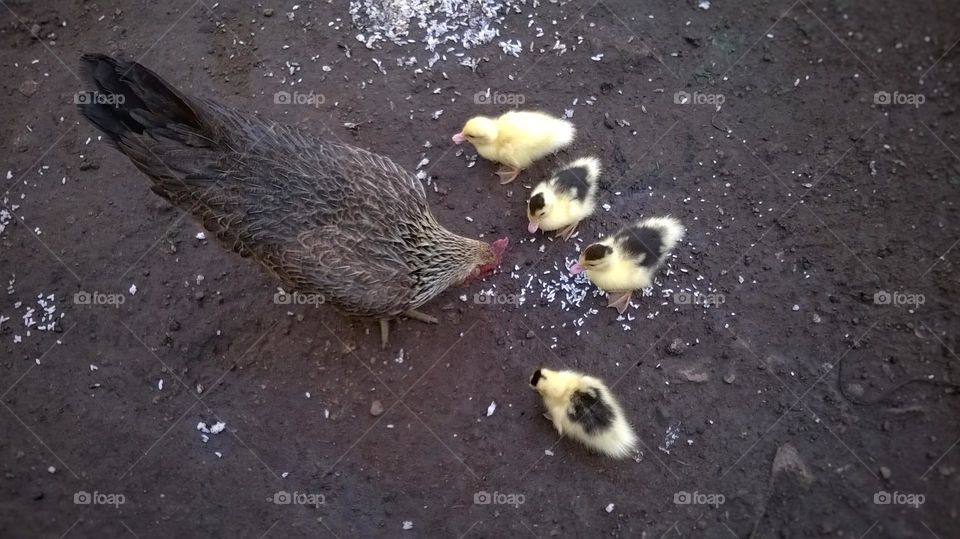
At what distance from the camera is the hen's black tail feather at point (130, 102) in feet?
10.8

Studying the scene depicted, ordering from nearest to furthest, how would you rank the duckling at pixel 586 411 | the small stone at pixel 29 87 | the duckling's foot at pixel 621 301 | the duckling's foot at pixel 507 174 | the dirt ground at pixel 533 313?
the duckling at pixel 586 411 → the dirt ground at pixel 533 313 → the duckling's foot at pixel 621 301 → the duckling's foot at pixel 507 174 → the small stone at pixel 29 87

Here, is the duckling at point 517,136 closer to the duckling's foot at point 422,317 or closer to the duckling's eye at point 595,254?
the duckling's eye at point 595,254

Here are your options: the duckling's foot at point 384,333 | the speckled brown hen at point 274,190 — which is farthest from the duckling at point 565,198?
the duckling's foot at point 384,333

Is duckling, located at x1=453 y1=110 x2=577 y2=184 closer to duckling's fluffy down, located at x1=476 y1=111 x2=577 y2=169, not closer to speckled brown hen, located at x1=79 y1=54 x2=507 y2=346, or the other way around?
duckling's fluffy down, located at x1=476 y1=111 x2=577 y2=169

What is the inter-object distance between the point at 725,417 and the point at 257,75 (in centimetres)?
397

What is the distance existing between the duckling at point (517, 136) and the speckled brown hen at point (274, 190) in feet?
2.37

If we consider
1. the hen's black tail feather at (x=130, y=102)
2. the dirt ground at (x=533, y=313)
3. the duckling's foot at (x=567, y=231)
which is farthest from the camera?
the duckling's foot at (x=567, y=231)

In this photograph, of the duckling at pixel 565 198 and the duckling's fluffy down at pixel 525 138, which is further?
the duckling's fluffy down at pixel 525 138

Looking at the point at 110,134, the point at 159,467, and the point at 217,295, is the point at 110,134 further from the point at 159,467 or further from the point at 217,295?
the point at 159,467

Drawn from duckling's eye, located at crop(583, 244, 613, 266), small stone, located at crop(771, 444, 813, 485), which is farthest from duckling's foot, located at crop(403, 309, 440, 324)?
small stone, located at crop(771, 444, 813, 485)

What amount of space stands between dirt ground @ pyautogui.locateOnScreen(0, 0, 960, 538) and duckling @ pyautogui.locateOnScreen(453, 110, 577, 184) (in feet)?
0.83

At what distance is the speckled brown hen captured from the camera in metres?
3.36

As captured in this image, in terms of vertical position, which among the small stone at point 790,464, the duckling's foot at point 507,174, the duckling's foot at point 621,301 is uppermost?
the duckling's foot at point 507,174

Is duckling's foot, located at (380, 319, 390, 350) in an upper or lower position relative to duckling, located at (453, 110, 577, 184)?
lower
